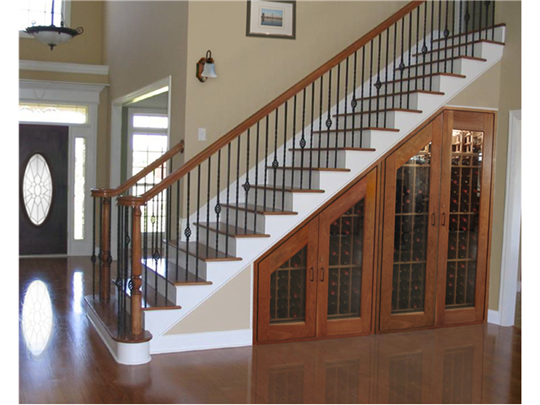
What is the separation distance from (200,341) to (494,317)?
2.86 m

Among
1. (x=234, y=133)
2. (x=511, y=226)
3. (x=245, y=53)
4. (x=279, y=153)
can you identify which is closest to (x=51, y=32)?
(x=245, y=53)

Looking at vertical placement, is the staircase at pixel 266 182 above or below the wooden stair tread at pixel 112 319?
above

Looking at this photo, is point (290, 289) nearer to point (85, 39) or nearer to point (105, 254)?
point (105, 254)

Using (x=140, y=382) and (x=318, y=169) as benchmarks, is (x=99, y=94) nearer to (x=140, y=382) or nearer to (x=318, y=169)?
(x=318, y=169)

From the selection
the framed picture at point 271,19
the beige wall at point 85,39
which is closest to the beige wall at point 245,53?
the framed picture at point 271,19

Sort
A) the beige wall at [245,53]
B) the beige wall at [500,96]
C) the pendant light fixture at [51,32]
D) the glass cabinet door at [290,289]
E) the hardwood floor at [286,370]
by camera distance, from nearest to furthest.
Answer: the hardwood floor at [286,370], the glass cabinet door at [290,289], the beige wall at [500,96], the beige wall at [245,53], the pendant light fixture at [51,32]

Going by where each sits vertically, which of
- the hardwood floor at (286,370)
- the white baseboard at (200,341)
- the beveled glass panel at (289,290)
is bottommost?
the hardwood floor at (286,370)

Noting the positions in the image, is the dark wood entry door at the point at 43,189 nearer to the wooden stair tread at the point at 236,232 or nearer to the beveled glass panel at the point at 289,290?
the wooden stair tread at the point at 236,232

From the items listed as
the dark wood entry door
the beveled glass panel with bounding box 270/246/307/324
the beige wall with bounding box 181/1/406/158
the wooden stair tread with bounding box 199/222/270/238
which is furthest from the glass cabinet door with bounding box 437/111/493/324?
the dark wood entry door

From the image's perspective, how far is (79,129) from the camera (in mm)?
9031

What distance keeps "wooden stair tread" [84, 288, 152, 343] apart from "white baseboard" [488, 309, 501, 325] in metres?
3.25

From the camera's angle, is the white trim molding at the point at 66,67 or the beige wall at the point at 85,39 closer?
the white trim molding at the point at 66,67

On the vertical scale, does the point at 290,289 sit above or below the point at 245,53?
below

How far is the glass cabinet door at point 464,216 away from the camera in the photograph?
17.8ft
